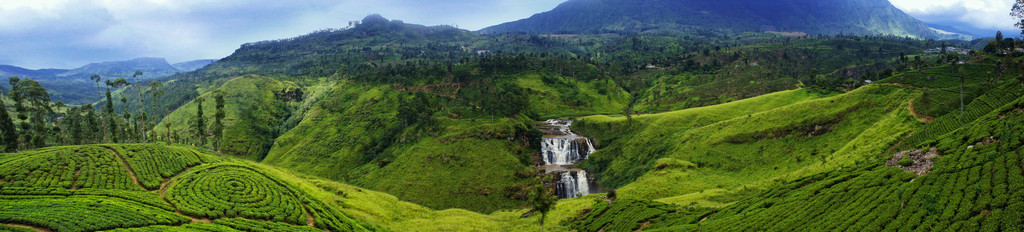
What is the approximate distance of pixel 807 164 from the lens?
61.2 metres

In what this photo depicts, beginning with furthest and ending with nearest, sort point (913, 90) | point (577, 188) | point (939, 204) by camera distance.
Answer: point (577, 188), point (913, 90), point (939, 204)

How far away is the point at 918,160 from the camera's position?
36.9 metres

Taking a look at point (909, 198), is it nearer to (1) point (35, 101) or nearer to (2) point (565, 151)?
(2) point (565, 151)

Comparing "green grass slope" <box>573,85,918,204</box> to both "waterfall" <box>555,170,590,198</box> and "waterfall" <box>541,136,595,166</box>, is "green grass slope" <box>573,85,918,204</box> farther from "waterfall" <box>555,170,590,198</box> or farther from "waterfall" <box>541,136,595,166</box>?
"waterfall" <box>541,136,595,166</box>

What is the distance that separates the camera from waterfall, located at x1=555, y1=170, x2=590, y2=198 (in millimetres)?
86625

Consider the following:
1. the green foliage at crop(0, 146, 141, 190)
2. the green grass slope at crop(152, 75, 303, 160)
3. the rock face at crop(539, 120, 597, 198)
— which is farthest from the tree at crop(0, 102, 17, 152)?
the rock face at crop(539, 120, 597, 198)

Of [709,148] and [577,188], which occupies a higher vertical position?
[709,148]

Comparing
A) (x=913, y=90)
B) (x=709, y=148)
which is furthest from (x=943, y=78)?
(x=709, y=148)

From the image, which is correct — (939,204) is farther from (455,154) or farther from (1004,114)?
(455,154)

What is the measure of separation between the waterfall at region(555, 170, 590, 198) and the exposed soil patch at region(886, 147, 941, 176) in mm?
52758

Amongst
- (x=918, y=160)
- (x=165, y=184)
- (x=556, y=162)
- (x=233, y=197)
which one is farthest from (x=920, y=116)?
(x=165, y=184)

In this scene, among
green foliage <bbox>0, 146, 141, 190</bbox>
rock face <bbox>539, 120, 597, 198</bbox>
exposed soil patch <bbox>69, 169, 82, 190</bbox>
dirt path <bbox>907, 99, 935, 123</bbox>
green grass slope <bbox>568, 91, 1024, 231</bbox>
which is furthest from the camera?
rock face <bbox>539, 120, 597, 198</bbox>

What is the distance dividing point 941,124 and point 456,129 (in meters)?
90.5

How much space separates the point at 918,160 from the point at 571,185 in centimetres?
5694
